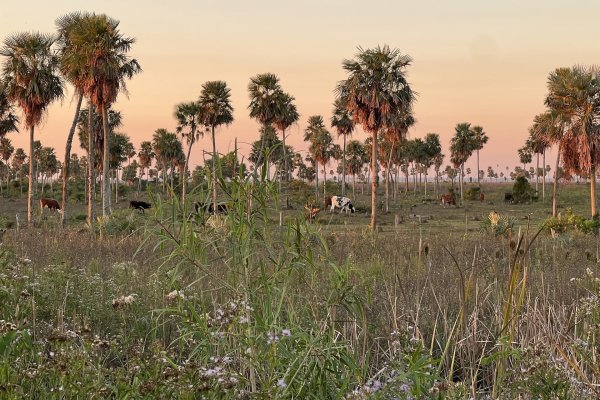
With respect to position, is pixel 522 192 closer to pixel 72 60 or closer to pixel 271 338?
pixel 72 60

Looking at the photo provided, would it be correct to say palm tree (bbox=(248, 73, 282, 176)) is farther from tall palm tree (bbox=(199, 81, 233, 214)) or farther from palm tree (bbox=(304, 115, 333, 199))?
palm tree (bbox=(304, 115, 333, 199))

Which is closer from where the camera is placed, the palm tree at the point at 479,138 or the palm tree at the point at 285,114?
the palm tree at the point at 285,114

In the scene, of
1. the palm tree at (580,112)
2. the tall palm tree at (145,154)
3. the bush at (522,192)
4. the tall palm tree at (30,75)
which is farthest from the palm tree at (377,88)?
the tall palm tree at (145,154)

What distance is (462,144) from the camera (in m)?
95.1

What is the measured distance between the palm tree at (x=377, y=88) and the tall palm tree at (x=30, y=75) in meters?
21.8

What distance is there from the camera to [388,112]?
1863 inches

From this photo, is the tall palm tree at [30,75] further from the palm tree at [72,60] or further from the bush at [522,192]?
the bush at [522,192]

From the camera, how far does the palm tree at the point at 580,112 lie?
4188 centimetres

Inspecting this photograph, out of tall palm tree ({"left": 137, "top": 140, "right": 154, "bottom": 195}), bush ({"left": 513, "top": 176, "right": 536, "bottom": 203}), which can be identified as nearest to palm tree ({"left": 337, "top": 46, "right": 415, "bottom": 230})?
bush ({"left": 513, "top": 176, "right": 536, "bottom": 203})

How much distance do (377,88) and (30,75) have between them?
25.1m

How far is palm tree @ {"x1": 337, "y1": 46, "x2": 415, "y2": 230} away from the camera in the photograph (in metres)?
46.9

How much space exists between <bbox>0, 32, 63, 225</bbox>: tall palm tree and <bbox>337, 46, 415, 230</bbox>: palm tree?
71.4ft

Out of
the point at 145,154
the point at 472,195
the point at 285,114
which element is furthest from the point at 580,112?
the point at 145,154

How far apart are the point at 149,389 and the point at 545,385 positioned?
7.33 ft
